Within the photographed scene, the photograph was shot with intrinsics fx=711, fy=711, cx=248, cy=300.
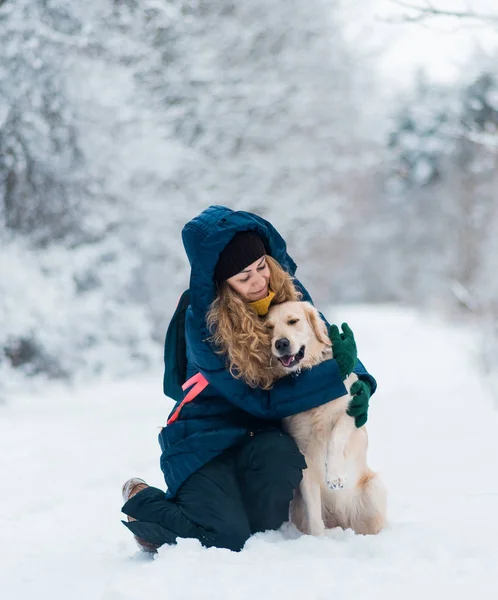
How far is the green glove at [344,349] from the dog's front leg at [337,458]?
20 cm

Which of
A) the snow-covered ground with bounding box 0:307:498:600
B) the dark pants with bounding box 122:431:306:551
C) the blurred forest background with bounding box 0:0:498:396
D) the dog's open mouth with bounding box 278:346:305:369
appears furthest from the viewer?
the blurred forest background with bounding box 0:0:498:396

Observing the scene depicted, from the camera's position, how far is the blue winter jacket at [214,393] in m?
2.62

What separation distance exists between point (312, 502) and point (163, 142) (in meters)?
7.34

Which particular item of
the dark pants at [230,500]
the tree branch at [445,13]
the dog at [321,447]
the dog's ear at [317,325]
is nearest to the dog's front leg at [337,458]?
the dog at [321,447]

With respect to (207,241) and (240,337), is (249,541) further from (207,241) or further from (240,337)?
(207,241)

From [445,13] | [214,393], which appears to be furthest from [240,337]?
[445,13]

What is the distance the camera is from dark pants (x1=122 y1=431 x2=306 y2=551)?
8.34 feet

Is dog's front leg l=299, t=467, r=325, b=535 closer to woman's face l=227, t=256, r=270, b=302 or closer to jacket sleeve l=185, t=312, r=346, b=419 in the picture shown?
jacket sleeve l=185, t=312, r=346, b=419

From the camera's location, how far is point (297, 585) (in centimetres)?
212

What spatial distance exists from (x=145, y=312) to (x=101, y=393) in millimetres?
1933

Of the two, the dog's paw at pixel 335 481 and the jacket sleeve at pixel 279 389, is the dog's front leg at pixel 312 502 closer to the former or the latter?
the dog's paw at pixel 335 481

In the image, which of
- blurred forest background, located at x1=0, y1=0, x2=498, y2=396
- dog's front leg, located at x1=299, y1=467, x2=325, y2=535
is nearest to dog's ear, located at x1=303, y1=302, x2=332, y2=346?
dog's front leg, located at x1=299, y1=467, x2=325, y2=535

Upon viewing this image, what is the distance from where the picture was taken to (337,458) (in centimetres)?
257

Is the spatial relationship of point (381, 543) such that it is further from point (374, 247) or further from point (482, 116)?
point (374, 247)
